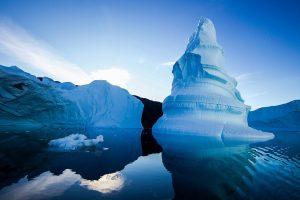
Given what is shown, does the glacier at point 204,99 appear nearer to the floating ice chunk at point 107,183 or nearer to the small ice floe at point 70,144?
the small ice floe at point 70,144

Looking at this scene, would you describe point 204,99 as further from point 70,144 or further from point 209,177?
point 209,177

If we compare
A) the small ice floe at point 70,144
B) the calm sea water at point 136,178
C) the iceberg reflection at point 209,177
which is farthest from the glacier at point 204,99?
the small ice floe at point 70,144

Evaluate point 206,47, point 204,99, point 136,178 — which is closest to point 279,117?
point 206,47

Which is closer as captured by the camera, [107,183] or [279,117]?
[107,183]

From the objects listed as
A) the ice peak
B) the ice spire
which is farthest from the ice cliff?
the ice spire

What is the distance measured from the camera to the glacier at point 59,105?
19781 mm

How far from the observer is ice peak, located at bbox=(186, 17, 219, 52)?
24094 mm

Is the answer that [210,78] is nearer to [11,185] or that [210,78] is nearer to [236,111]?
[236,111]

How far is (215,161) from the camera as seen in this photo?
29.7 ft

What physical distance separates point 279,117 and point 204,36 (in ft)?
145

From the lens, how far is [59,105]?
24578mm

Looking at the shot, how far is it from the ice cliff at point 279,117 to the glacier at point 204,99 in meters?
38.8

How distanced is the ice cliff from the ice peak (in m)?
38.4

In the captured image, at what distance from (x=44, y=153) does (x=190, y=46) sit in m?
20.8
